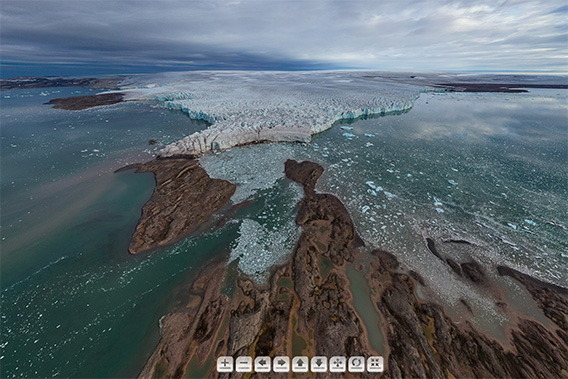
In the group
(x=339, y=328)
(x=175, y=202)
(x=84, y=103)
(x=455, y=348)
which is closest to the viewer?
(x=455, y=348)

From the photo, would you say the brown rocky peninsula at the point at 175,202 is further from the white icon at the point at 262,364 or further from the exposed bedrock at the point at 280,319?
the white icon at the point at 262,364

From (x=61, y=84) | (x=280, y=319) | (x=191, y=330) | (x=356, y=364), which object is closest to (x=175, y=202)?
(x=191, y=330)

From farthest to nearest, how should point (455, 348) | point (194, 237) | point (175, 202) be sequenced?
point (175, 202), point (194, 237), point (455, 348)

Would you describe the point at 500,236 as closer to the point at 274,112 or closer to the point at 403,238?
the point at 403,238

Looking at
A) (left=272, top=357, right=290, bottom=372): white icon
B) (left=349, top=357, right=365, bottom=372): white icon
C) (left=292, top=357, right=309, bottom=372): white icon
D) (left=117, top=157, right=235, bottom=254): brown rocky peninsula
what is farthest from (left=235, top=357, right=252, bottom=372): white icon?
(left=117, top=157, right=235, bottom=254): brown rocky peninsula

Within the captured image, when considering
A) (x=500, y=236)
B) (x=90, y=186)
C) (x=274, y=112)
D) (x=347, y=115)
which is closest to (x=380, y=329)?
(x=500, y=236)

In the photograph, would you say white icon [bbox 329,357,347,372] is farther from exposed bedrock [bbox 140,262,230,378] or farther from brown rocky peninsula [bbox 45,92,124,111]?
brown rocky peninsula [bbox 45,92,124,111]

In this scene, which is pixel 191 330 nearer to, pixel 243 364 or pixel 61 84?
pixel 243 364
